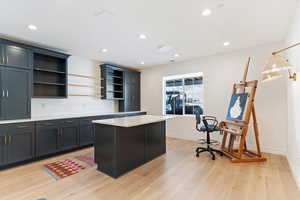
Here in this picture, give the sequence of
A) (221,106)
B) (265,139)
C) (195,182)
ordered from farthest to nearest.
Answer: (221,106)
(265,139)
(195,182)

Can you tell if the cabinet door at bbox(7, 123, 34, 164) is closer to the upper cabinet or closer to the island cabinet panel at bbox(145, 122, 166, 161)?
the upper cabinet

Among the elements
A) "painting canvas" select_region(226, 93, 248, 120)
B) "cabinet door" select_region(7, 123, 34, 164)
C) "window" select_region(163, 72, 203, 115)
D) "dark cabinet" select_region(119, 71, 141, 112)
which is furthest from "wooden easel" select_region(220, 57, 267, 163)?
"cabinet door" select_region(7, 123, 34, 164)

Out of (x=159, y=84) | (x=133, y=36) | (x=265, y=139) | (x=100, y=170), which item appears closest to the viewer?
(x=100, y=170)

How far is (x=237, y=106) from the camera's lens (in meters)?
3.40

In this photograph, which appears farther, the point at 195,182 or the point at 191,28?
the point at 191,28

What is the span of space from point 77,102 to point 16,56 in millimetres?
1829

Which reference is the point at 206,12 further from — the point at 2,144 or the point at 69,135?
the point at 2,144

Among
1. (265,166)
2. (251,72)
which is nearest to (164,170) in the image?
(265,166)

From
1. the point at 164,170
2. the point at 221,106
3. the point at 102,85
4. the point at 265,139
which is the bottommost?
the point at 164,170

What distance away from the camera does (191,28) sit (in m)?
2.83

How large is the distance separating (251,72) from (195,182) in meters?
3.19

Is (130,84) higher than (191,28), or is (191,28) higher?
(191,28)

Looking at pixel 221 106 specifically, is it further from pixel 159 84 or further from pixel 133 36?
pixel 133 36

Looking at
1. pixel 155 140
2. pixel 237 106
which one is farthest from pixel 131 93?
pixel 237 106
